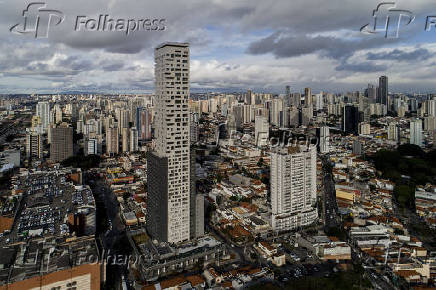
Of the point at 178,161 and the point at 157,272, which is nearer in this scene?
the point at 157,272

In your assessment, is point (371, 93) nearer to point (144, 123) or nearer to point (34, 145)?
point (144, 123)

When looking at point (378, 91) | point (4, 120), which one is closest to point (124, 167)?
point (4, 120)

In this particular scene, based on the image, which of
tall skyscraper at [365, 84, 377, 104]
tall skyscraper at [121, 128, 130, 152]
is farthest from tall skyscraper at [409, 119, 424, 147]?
tall skyscraper at [365, 84, 377, 104]

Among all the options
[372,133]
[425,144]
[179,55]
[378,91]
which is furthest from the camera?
[378,91]

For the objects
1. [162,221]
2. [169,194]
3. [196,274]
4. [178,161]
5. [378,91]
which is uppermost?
[378,91]

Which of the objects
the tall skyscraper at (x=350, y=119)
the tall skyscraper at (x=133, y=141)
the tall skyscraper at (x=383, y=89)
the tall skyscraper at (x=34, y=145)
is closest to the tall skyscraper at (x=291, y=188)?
the tall skyscraper at (x=133, y=141)

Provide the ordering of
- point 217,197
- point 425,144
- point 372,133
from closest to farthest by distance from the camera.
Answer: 1. point 217,197
2. point 425,144
3. point 372,133

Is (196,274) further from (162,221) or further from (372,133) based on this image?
(372,133)

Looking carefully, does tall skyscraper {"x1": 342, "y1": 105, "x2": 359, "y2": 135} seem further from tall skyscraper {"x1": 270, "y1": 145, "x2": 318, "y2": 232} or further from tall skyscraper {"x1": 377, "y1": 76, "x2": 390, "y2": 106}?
tall skyscraper {"x1": 270, "y1": 145, "x2": 318, "y2": 232}
